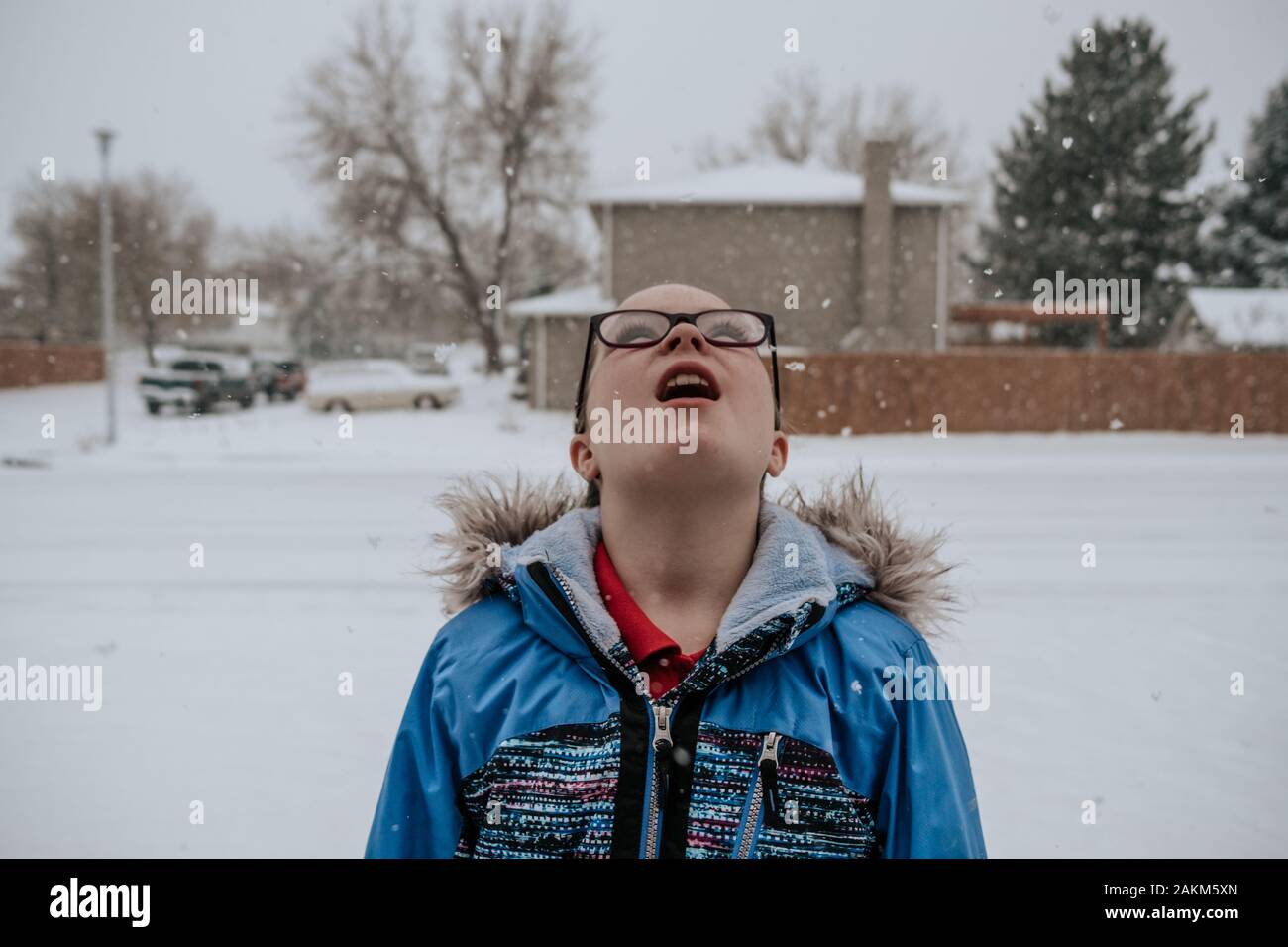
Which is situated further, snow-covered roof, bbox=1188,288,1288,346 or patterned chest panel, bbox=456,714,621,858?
snow-covered roof, bbox=1188,288,1288,346

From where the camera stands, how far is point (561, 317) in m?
24.4

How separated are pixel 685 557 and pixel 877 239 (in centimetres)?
2247

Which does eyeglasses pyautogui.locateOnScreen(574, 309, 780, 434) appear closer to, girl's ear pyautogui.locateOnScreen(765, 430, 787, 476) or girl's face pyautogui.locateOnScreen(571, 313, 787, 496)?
girl's face pyautogui.locateOnScreen(571, 313, 787, 496)

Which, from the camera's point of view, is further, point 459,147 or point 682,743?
point 459,147

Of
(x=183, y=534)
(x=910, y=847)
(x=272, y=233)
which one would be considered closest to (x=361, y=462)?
(x=183, y=534)

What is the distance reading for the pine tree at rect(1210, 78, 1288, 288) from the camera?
2845cm

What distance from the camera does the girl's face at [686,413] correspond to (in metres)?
1.64

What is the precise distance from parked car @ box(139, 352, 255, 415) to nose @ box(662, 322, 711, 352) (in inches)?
1006

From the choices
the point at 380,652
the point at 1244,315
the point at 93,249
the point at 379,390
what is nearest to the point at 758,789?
the point at 380,652

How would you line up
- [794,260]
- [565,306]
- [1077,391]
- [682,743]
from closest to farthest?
[682,743] < [1077,391] < [794,260] < [565,306]

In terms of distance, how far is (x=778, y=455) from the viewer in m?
1.98

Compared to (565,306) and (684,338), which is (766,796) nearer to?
(684,338)

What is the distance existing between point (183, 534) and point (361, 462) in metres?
6.14

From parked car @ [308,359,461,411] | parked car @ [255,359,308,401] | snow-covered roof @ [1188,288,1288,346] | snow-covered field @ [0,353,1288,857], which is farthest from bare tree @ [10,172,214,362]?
snow-covered roof @ [1188,288,1288,346]
